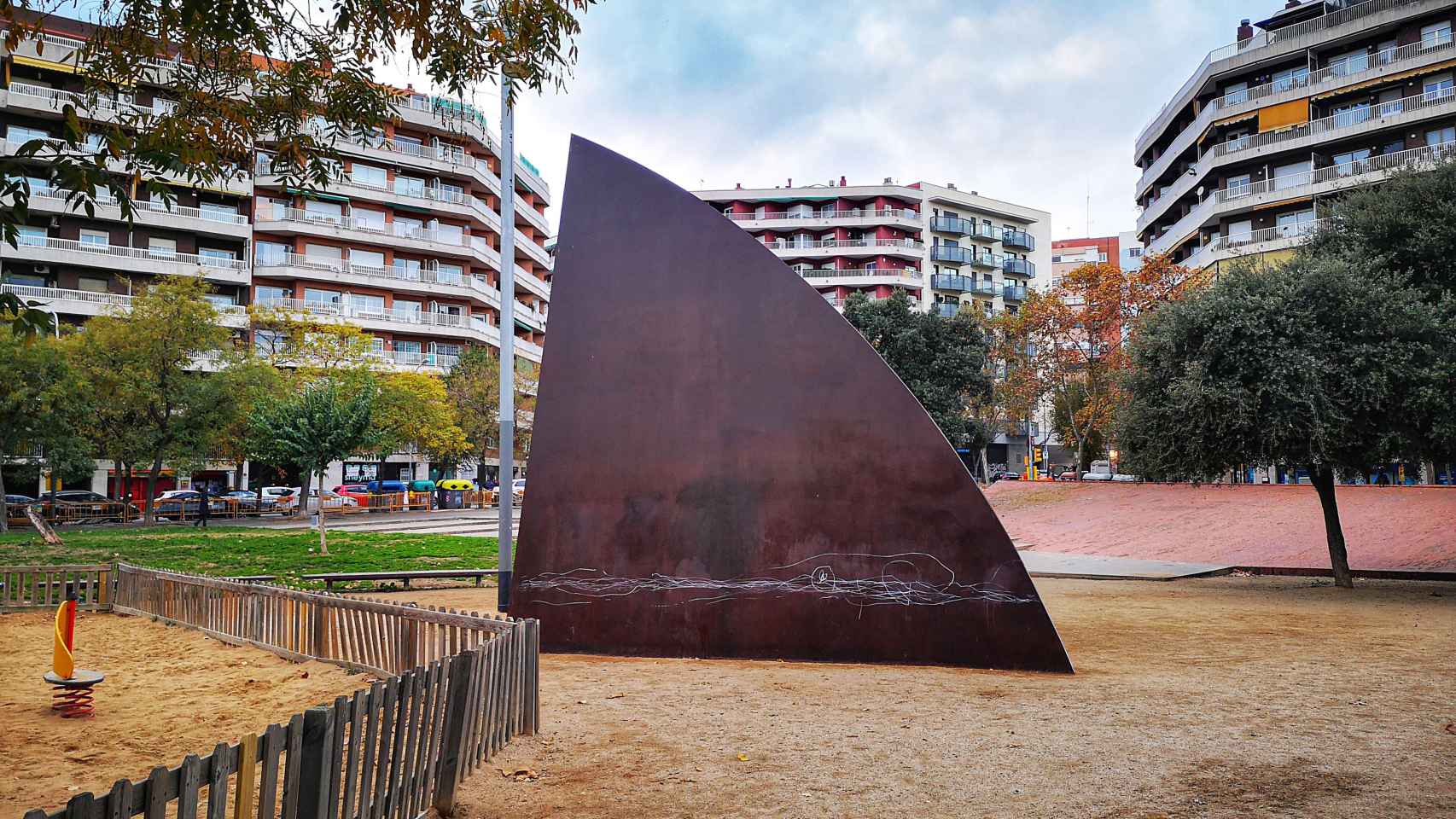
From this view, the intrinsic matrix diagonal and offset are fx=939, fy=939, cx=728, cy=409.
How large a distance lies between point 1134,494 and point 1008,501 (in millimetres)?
5032

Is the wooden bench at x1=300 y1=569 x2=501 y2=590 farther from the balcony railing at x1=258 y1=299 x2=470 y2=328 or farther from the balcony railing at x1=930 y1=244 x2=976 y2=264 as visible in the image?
the balcony railing at x1=930 y1=244 x2=976 y2=264

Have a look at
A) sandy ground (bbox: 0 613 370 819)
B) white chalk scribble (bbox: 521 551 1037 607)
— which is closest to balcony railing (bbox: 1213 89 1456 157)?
white chalk scribble (bbox: 521 551 1037 607)

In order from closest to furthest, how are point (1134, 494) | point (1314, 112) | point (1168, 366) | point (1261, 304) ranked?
1. point (1261, 304)
2. point (1168, 366)
3. point (1134, 494)
4. point (1314, 112)

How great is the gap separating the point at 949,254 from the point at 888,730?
240ft

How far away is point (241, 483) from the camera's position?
51.2 m

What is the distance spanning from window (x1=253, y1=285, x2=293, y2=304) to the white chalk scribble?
47502 millimetres

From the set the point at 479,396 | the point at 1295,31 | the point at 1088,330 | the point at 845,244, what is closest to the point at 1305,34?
the point at 1295,31

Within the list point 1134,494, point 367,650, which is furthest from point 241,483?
point 367,650

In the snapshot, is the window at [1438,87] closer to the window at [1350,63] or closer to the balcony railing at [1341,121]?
the balcony railing at [1341,121]

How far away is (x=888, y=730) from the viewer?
7238mm

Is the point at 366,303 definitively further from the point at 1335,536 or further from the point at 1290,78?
the point at 1290,78

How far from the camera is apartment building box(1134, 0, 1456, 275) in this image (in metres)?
40.2

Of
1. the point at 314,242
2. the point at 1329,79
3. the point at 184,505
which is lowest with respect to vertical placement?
the point at 184,505

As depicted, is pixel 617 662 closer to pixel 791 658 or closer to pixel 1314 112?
pixel 791 658
